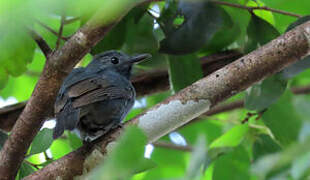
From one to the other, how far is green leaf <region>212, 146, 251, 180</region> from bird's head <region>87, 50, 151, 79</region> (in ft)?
3.72

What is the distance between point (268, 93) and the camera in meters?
3.11

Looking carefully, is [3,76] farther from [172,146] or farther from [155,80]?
[172,146]

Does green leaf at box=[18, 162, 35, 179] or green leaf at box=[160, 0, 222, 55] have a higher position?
green leaf at box=[160, 0, 222, 55]

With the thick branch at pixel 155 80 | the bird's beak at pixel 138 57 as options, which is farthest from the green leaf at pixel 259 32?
the bird's beak at pixel 138 57

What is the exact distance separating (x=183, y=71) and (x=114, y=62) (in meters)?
0.94

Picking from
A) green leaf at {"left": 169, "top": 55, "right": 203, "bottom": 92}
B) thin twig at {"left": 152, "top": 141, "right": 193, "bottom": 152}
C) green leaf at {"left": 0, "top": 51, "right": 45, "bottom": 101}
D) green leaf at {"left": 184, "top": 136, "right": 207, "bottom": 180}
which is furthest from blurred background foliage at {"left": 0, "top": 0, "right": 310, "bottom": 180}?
green leaf at {"left": 184, "top": 136, "right": 207, "bottom": 180}

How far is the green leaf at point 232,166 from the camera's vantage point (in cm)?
338

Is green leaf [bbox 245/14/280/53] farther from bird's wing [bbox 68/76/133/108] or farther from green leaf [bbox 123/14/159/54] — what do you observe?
bird's wing [bbox 68/76/133/108]

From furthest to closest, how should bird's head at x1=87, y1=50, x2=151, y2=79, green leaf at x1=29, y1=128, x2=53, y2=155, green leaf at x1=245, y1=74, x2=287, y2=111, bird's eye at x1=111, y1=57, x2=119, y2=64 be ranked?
bird's eye at x1=111, y1=57, x2=119, y2=64 → bird's head at x1=87, y1=50, x2=151, y2=79 → green leaf at x1=245, y1=74, x2=287, y2=111 → green leaf at x1=29, y1=128, x2=53, y2=155

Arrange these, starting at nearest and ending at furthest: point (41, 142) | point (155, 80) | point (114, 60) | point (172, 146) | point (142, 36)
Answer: point (41, 142) < point (142, 36) < point (155, 80) < point (114, 60) < point (172, 146)

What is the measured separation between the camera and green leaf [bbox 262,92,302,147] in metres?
3.04

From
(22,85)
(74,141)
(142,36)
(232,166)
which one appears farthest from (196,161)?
(22,85)

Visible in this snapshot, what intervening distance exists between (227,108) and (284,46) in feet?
7.08

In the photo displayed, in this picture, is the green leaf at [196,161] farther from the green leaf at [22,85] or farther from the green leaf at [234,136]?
the green leaf at [22,85]
